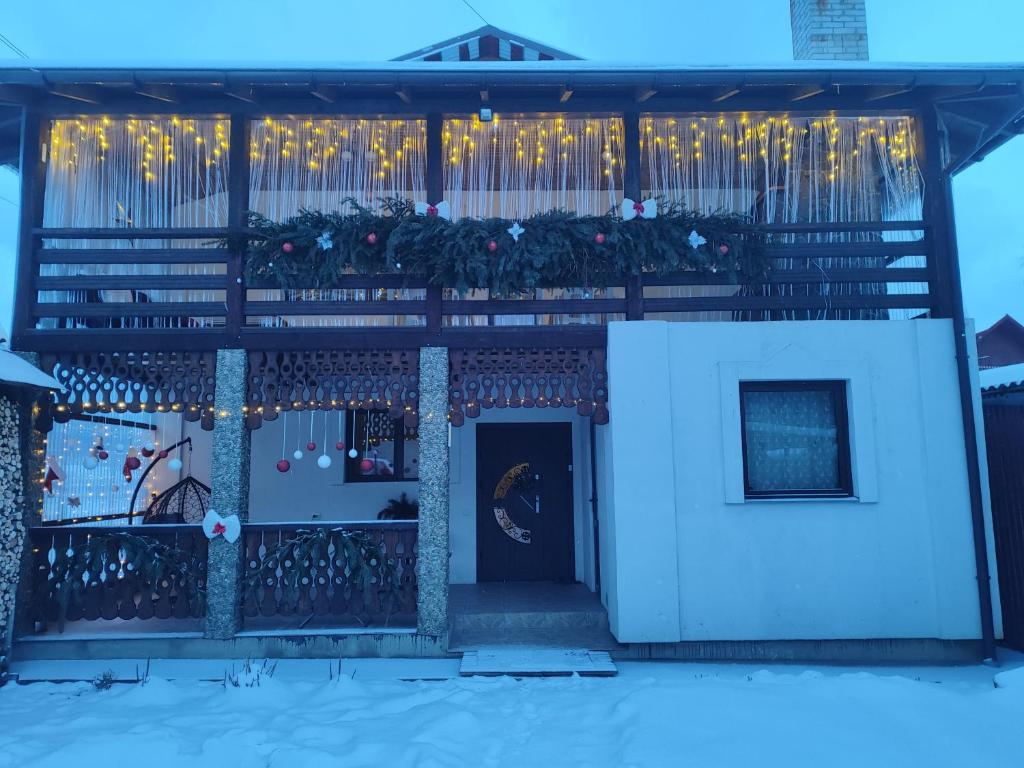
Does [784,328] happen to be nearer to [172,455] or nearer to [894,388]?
[894,388]

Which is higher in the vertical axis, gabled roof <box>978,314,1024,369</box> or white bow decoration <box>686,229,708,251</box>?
gabled roof <box>978,314,1024,369</box>

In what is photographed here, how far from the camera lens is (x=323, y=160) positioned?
647cm

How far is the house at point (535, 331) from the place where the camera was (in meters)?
5.64

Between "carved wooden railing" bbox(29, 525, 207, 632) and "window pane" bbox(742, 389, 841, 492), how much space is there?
4954mm

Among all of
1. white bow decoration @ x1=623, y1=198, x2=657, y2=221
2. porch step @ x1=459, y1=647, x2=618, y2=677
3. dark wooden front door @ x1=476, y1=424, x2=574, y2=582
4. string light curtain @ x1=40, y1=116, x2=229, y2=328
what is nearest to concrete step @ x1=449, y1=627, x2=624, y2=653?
porch step @ x1=459, y1=647, x2=618, y2=677

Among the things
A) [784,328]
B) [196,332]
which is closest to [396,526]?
[196,332]

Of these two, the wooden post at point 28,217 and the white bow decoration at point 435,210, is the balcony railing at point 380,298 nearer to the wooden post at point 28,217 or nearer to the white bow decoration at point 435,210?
the wooden post at point 28,217

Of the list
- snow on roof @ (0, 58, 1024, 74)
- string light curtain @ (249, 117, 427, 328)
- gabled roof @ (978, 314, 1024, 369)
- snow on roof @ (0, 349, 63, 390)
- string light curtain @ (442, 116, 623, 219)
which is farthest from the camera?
gabled roof @ (978, 314, 1024, 369)

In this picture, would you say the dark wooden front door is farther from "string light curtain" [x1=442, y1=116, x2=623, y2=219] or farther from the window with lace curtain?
"string light curtain" [x1=442, y1=116, x2=623, y2=219]

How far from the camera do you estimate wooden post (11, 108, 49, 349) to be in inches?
235

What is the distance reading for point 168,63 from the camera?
5.54m

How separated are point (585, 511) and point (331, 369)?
3567mm

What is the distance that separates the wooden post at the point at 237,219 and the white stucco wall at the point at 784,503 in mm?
3367

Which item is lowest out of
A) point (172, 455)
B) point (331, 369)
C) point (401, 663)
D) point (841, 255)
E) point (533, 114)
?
point (401, 663)
